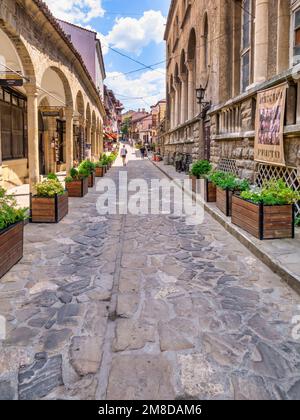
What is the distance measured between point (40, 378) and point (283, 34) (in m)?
8.72

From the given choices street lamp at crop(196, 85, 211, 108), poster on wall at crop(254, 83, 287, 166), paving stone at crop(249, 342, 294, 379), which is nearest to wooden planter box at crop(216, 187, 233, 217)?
poster on wall at crop(254, 83, 287, 166)

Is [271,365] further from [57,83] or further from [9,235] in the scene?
[57,83]

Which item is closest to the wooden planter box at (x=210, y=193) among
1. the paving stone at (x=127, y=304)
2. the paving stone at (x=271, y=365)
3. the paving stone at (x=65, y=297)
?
A: the paving stone at (x=127, y=304)

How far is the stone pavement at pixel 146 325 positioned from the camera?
2555 mm

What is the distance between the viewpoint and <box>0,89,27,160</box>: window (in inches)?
528

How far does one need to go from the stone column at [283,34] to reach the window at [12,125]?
368 inches

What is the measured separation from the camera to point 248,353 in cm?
294

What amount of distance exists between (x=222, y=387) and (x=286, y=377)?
497 mm

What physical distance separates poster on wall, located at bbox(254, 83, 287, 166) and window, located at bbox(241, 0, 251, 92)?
3.41m

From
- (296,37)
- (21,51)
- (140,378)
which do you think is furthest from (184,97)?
(140,378)

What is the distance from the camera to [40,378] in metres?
2.61

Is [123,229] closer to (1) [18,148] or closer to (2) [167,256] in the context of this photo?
(2) [167,256]

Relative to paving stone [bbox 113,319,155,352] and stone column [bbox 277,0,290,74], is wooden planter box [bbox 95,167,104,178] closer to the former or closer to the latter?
stone column [bbox 277,0,290,74]

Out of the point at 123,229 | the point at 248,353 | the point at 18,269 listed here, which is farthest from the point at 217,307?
the point at 123,229
